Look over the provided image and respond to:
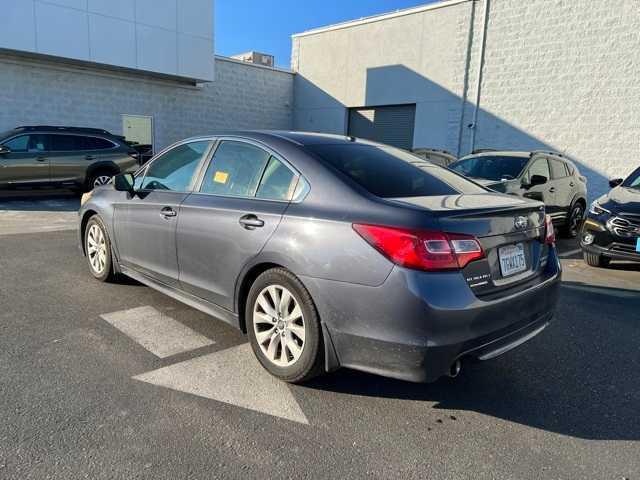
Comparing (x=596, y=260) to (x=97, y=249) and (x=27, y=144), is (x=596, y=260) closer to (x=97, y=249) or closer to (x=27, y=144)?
(x=97, y=249)

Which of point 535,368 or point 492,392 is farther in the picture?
point 535,368

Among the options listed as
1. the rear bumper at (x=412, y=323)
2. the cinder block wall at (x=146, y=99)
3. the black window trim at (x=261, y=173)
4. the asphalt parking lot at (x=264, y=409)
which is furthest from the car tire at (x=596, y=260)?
the cinder block wall at (x=146, y=99)

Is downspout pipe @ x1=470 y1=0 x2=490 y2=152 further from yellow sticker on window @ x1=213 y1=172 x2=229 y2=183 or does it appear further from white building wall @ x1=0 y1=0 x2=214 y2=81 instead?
yellow sticker on window @ x1=213 y1=172 x2=229 y2=183

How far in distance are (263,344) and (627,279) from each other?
5.45m

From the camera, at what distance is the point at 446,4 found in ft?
54.7

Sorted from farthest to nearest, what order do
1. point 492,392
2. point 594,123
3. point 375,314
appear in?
point 594,123, point 492,392, point 375,314

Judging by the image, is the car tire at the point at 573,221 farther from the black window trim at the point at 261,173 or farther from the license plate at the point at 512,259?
the black window trim at the point at 261,173

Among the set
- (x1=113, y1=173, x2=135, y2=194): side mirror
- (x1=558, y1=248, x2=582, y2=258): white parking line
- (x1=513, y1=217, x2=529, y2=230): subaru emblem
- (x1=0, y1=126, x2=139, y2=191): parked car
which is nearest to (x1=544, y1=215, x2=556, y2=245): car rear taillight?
(x1=513, y1=217, x2=529, y2=230): subaru emblem

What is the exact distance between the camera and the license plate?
111 inches

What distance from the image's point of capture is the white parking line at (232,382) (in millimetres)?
2863

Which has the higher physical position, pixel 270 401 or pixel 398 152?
pixel 398 152

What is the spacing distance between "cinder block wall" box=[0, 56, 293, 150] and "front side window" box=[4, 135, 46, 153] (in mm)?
4173

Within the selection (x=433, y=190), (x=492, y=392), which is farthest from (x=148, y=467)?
(x=433, y=190)

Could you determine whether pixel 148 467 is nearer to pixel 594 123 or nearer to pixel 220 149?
pixel 220 149
